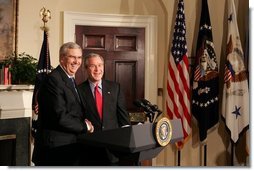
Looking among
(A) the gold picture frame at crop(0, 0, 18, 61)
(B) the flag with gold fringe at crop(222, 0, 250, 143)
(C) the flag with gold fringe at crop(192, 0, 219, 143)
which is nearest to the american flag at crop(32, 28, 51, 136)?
(A) the gold picture frame at crop(0, 0, 18, 61)

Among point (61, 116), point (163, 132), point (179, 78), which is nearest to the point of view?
point (163, 132)

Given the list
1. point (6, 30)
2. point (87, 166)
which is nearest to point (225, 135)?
point (87, 166)

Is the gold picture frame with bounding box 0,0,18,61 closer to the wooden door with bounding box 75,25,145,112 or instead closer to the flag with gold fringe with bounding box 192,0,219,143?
the wooden door with bounding box 75,25,145,112

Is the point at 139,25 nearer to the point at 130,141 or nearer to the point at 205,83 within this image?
the point at 205,83

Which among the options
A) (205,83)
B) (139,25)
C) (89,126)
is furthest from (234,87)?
(89,126)

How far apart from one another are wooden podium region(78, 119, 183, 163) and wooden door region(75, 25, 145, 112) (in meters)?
0.40

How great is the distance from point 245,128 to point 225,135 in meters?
0.13

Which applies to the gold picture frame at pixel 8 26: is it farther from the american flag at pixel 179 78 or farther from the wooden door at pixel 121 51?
the american flag at pixel 179 78

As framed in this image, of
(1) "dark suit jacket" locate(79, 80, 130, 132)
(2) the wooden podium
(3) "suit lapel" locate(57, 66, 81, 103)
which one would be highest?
(3) "suit lapel" locate(57, 66, 81, 103)

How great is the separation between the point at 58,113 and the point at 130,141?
0.50 metres

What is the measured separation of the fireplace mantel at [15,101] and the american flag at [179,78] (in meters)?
0.78

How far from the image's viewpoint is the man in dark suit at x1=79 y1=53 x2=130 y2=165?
5.77 ft

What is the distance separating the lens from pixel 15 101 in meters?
1.95

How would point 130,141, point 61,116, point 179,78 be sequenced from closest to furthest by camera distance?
point 130,141
point 61,116
point 179,78
